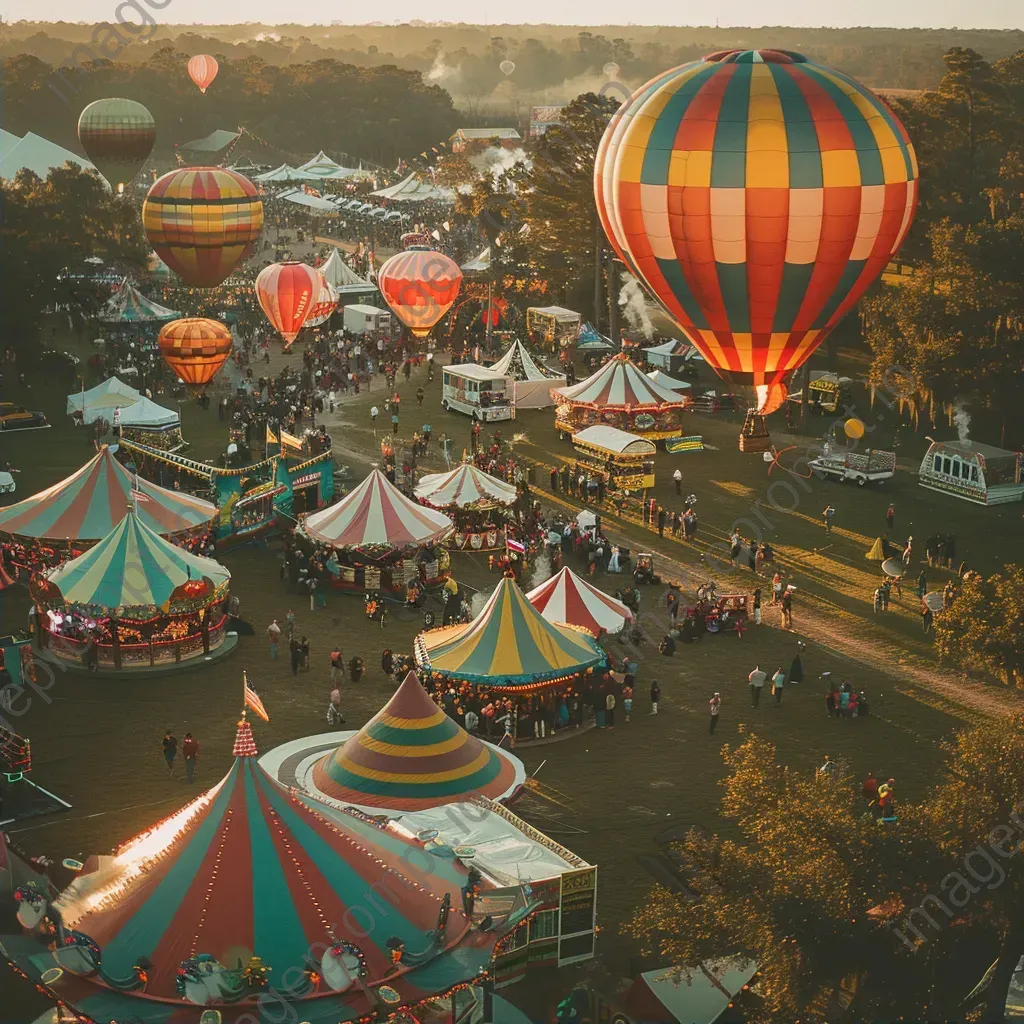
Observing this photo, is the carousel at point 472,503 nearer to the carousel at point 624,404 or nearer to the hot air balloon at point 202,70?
the carousel at point 624,404

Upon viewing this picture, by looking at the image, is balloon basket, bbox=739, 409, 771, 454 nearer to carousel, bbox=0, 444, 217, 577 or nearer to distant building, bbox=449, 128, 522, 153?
carousel, bbox=0, 444, 217, 577

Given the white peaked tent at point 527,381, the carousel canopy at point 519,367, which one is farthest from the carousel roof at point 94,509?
the white peaked tent at point 527,381

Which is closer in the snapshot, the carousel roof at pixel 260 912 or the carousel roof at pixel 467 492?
the carousel roof at pixel 260 912

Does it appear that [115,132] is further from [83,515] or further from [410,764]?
[410,764]

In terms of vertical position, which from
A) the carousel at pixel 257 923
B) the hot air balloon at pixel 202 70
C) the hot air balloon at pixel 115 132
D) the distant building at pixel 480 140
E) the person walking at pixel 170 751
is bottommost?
the person walking at pixel 170 751

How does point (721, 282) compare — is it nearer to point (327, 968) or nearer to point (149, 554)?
point (149, 554)

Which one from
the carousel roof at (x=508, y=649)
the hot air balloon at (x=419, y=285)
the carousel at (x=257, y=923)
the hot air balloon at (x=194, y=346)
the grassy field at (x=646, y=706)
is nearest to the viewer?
the carousel at (x=257, y=923)
